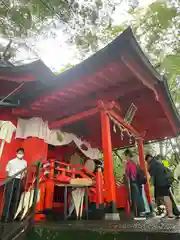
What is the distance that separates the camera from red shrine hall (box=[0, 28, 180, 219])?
5.35 metres

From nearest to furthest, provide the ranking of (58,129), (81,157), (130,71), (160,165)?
1. (130,71)
2. (160,165)
3. (58,129)
4. (81,157)

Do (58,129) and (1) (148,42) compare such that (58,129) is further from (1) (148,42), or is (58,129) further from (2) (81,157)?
(1) (148,42)

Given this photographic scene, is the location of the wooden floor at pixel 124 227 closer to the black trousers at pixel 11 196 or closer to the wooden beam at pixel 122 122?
the black trousers at pixel 11 196

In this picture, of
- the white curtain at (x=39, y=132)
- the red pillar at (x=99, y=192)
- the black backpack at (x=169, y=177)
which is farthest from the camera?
the white curtain at (x=39, y=132)

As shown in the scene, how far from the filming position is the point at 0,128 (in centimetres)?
667

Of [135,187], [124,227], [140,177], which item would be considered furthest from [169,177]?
[124,227]

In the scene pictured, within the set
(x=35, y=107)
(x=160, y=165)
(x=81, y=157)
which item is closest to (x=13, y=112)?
(x=35, y=107)

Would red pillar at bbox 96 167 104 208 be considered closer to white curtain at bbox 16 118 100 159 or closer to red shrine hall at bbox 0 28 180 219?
red shrine hall at bbox 0 28 180 219

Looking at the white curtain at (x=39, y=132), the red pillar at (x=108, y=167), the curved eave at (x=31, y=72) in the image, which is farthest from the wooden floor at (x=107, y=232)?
the curved eave at (x=31, y=72)

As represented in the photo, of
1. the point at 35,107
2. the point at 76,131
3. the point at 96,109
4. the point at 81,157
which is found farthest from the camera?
the point at 81,157

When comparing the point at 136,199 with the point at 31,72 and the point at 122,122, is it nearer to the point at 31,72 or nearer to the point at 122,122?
the point at 122,122

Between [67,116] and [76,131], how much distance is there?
1.75 metres

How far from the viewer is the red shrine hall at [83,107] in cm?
535

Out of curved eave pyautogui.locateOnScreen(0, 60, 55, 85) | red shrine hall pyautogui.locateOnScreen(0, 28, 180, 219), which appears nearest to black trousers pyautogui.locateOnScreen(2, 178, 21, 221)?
red shrine hall pyautogui.locateOnScreen(0, 28, 180, 219)
